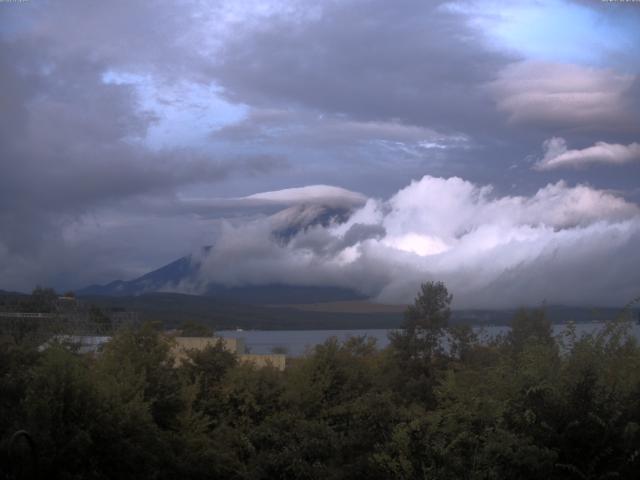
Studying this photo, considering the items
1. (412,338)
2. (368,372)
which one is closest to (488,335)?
(412,338)

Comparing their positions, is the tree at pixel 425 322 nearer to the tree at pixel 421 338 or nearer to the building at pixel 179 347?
the tree at pixel 421 338

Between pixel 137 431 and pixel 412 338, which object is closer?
pixel 137 431

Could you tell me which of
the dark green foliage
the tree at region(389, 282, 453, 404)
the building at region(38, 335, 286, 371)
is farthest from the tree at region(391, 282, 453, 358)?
the dark green foliage

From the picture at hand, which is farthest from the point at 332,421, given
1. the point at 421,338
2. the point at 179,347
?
the point at 421,338

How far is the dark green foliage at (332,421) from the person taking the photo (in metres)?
13.4

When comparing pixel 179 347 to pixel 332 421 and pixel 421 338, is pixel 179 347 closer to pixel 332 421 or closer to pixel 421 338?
pixel 421 338

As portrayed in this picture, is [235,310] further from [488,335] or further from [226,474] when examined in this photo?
[226,474]

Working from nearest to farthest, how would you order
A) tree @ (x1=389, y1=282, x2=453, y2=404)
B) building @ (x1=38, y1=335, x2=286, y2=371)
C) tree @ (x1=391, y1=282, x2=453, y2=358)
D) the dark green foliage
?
the dark green foliage → building @ (x1=38, y1=335, x2=286, y2=371) → tree @ (x1=389, y1=282, x2=453, y2=404) → tree @ (x1=391, y1=282, x2=453, y2=358)

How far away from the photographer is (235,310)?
151250 mm

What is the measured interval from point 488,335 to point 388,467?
29.8 m

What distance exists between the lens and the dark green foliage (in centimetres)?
1336

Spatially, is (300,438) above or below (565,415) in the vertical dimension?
below

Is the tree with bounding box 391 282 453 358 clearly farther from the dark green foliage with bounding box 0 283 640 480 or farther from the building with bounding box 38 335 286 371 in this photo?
the dark green foliage with bounding box 0 283 640 480

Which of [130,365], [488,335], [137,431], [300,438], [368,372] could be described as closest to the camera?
[137,431]
